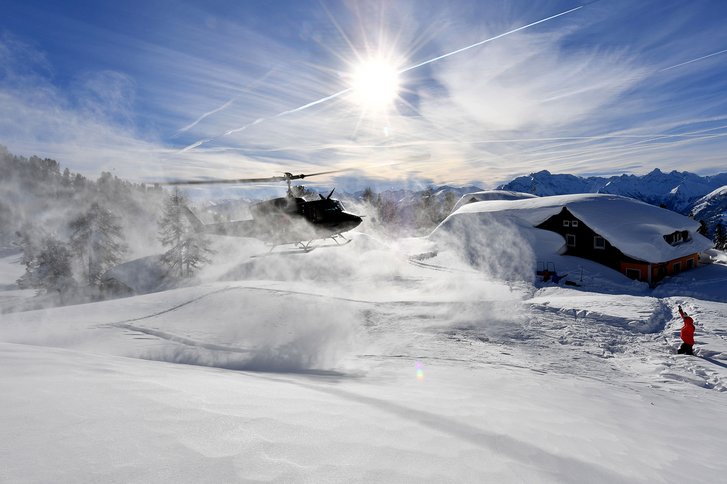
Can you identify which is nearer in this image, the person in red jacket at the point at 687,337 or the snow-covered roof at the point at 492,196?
the person in red jacket at the point at 687,337

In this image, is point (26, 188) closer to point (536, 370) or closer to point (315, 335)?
point (315, 335)

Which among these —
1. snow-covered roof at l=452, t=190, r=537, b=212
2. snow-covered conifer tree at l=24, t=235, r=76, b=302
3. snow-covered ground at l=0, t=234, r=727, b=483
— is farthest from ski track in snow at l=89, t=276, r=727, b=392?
snow-covered roof at l=452, t=190, r=537, b=212

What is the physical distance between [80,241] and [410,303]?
32298 mm

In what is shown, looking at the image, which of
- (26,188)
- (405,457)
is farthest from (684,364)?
(26,188)

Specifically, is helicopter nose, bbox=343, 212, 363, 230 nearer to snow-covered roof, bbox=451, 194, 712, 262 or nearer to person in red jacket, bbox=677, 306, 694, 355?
person in red jacket, bbox=677, 306, 694, 355

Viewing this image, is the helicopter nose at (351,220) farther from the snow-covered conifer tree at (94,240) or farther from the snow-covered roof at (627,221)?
the snow-covered conifer tree at (94,240)

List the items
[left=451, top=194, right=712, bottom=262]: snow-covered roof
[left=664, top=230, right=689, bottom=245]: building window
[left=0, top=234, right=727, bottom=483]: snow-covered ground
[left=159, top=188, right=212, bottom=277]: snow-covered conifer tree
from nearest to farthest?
[left=0, top=234, right=727, bottom=483]: snow-covered ground
[left=451, top=194, right=712, bottom=262]: snow-covered roof
[left=664, top=230, right=689, bottom=245]: building window
[left=159, top=188, right=212, bottom=277]: snow-covered conifer tree

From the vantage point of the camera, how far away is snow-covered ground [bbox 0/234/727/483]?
2.26 m

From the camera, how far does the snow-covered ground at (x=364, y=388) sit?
226 cm

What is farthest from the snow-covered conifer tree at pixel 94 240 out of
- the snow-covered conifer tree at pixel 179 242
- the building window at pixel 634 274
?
the building window at pixel 634 274

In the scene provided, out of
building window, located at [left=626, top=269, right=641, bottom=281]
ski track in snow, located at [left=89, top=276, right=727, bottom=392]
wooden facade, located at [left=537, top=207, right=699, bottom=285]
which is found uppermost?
wooden facade, located at [left=537, top=207, right=699, bottom=285]

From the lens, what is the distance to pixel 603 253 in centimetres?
2956

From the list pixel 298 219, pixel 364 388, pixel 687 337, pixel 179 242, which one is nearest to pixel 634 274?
pixel 687 337

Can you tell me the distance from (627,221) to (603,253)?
3.17 meters
